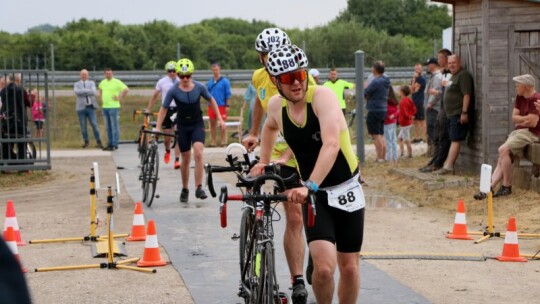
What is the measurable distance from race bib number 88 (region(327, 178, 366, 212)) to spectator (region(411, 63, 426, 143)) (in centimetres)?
1650

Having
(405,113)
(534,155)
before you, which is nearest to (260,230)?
(534,155)

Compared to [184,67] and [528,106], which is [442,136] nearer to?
[528,106]

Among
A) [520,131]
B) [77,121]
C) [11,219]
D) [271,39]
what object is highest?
[271,39]

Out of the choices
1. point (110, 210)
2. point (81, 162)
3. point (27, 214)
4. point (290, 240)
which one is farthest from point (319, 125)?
point (81, 162)

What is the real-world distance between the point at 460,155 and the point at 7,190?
7.43 meters

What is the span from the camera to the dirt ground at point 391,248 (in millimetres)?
8070

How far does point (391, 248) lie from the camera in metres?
10.2

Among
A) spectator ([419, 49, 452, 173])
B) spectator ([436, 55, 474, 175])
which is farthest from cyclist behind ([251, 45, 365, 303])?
spectator ([419, 49, 452, 173])

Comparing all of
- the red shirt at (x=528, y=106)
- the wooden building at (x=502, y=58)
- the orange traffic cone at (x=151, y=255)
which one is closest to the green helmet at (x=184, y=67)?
the red shirt at (x=528, y=106)

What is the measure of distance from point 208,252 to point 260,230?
3918 millimetres

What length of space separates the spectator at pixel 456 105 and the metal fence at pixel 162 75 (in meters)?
15.0

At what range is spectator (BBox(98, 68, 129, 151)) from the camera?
81.3 ft

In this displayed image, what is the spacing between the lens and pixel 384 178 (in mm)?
17469

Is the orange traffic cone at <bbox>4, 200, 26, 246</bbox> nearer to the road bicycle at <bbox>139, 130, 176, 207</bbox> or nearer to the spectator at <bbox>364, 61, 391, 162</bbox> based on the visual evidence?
the road bicycle at <bbox>139, 130, 176, 207</bbox>
